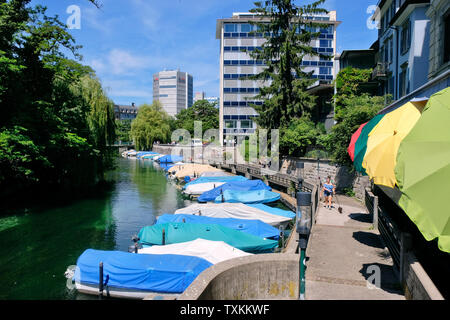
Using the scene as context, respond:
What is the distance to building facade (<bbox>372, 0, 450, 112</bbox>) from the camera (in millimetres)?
16266

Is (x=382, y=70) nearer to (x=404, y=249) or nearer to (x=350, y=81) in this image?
(x=350, y=81)

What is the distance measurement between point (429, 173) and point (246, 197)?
26.6 metres

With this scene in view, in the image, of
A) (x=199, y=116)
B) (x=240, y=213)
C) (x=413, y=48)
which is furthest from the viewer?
(x=199, y=116)

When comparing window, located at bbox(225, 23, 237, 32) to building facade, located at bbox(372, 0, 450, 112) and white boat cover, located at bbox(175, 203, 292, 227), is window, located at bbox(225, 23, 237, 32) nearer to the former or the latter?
building facade, located at bbox(372, 0, 450, 112)

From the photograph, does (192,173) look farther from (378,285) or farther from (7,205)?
(378,285)

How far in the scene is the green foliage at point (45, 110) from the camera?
25.4 metres

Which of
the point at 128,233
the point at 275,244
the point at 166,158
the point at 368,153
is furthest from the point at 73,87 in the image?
the point at 166,158

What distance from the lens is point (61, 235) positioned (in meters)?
23.0

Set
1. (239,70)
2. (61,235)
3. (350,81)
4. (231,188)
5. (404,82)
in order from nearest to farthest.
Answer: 1. (61,235)
2. (404,82)
3. (231,188)
4. (350,81)
5. (239,70)

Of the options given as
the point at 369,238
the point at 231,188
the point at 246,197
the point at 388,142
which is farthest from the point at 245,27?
the point at 388,142

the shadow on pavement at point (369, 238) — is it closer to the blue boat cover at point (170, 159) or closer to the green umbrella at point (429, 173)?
the green umbrella at point (429, 173)

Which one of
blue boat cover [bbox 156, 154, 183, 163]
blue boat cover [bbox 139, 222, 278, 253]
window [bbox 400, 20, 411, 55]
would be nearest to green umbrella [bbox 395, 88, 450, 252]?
blue boat cover [bbox 139, 222, 278, 253]

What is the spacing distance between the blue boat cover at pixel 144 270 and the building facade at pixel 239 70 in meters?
65.5
